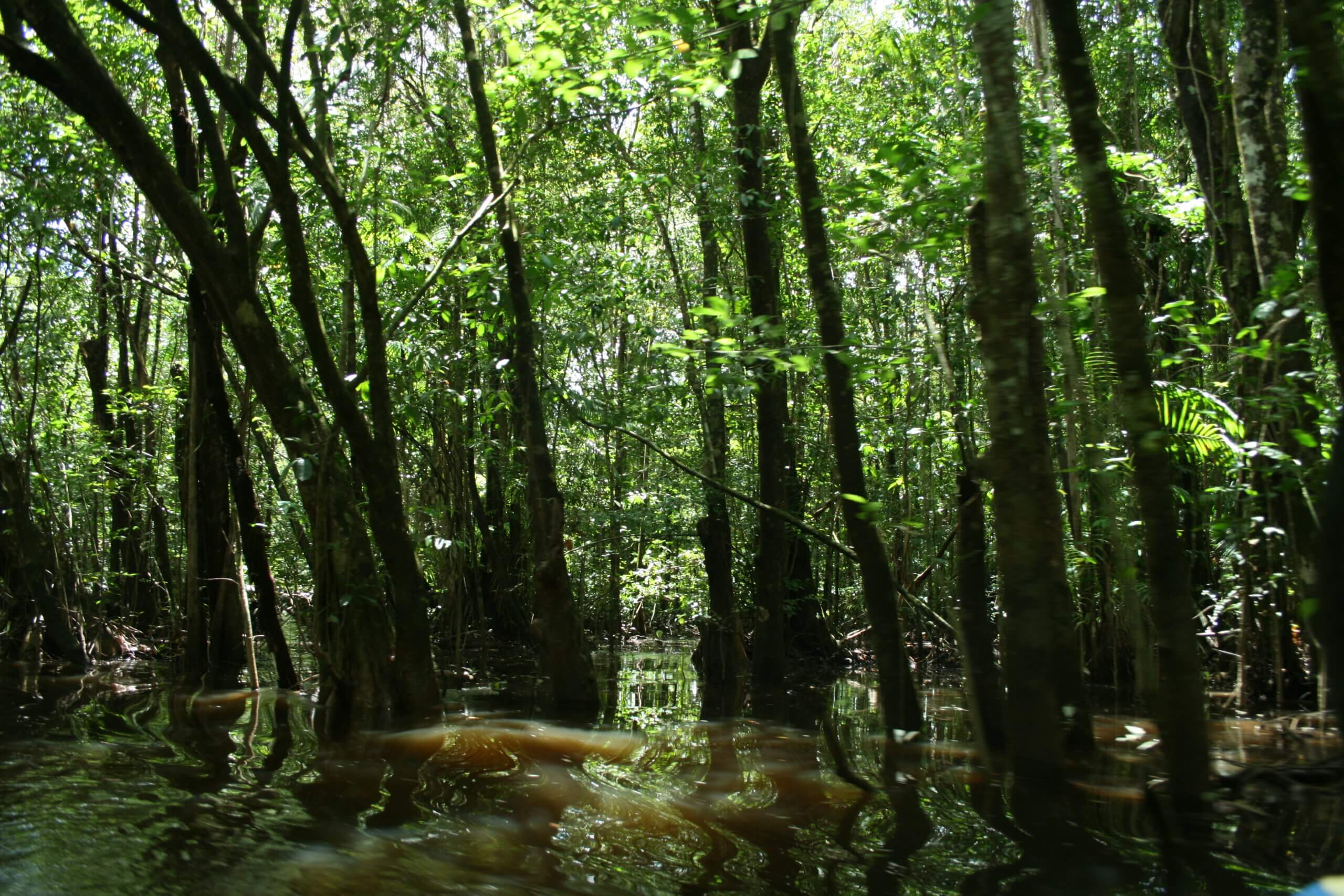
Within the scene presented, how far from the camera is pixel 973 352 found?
34.8 ft

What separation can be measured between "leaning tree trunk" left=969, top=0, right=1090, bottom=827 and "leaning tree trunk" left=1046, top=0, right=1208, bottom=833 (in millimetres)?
341

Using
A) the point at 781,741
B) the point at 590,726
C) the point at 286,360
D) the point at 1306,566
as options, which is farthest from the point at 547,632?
the point at 1306,566

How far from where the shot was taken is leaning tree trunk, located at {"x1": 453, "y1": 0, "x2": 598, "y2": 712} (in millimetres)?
8500

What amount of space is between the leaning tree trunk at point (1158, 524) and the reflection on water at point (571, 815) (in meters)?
0.43

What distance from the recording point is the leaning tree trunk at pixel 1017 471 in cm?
428

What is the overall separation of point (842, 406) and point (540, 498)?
3.70 m

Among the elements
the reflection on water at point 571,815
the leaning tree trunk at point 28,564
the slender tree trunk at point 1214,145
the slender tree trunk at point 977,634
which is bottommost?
the reflection on water at point 571,815

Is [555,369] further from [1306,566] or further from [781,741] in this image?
[1306,566]

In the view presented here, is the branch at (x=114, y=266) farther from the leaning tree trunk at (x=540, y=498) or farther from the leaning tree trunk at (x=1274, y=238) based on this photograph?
the leaning tree trunk at (x=1274, y=238)

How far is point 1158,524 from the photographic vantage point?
404cm

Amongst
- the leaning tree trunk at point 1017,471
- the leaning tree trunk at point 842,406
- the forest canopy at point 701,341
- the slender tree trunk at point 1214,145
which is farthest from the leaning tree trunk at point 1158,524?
the slender tree trunk at point 1214,145

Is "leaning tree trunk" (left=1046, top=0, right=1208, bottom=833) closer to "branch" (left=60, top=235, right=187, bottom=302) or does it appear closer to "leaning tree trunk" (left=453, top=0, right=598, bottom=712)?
"leaning tree trunk" (left=453, top=0, right=598, bottom=712)

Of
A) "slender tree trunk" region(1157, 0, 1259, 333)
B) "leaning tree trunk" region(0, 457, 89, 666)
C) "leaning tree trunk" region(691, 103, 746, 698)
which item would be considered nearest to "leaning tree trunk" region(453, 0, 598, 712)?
"leaning tree trunk" region(691, 103, 746, 698)

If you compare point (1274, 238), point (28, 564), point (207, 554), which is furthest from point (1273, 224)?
point (28, 564)
